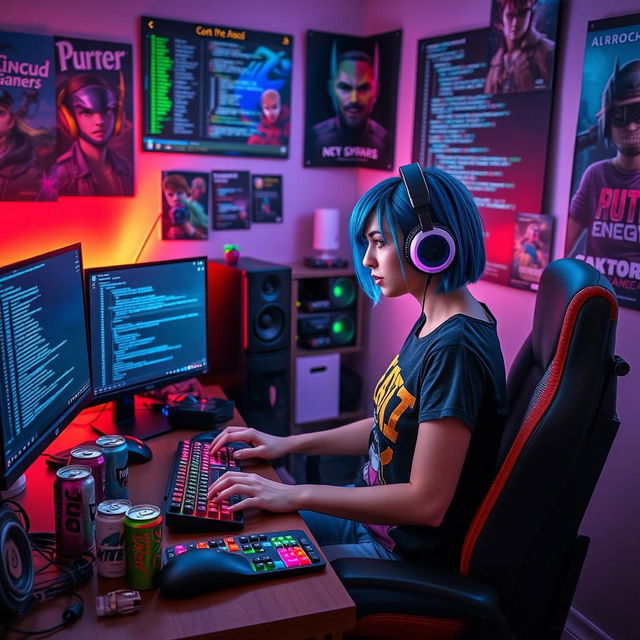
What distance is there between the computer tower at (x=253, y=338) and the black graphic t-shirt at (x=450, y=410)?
1.17 meters

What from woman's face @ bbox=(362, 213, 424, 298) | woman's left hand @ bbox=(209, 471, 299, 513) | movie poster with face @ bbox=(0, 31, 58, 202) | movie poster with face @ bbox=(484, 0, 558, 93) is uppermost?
movie poster with face @ bbox=(484, 0, 558, 93)

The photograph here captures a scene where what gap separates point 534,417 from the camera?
121cm

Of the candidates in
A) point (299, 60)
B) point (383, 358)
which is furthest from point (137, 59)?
point (383, 358)

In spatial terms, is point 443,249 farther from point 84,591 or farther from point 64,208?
point 64,208

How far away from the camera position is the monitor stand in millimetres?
1778

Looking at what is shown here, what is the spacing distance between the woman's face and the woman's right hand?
0.45 meters

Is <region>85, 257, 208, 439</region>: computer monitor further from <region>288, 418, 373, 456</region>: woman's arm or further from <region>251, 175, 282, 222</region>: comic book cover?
<region>251, 175, 282, 222</region>: comic book cover

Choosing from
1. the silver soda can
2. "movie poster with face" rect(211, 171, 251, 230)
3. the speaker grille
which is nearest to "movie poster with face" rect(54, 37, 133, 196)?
"movie poster with face" rect(211, 171, 251, 230)

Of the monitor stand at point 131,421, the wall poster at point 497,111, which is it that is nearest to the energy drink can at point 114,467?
the monitor stand at point 131,421

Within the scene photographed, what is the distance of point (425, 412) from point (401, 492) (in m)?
0.15

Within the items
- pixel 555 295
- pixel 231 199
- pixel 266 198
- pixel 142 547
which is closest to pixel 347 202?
pixel 266 198

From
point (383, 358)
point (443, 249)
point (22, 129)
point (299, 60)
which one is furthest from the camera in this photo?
point (383, 358)

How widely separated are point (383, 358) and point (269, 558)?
2028 millimetres

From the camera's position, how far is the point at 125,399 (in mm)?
1864
